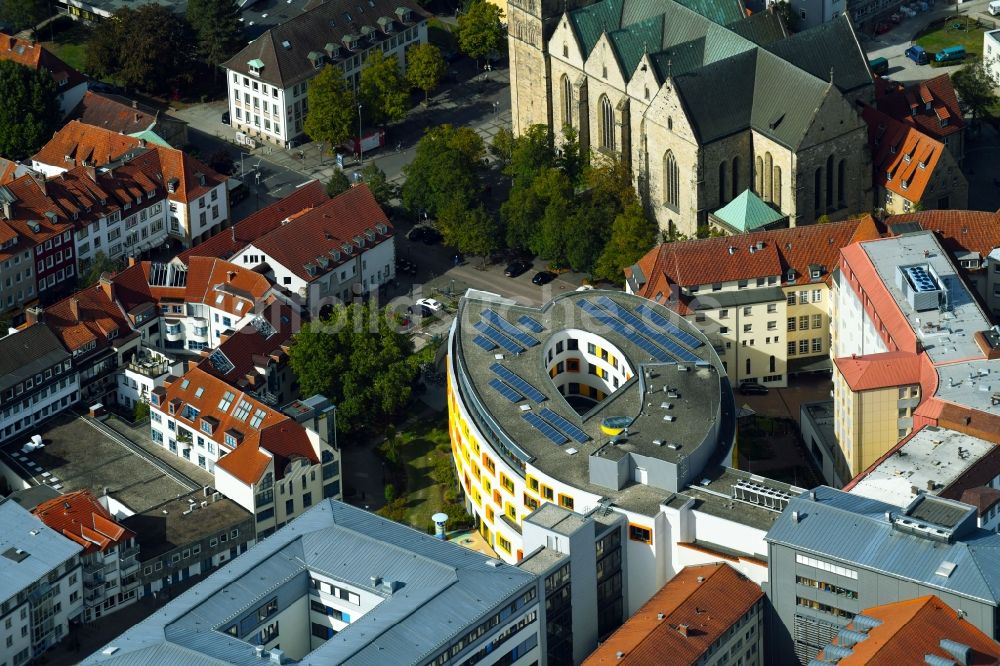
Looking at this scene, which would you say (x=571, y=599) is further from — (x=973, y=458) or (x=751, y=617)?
(x=973, y=458)

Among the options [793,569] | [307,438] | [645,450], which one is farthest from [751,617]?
[307,438]

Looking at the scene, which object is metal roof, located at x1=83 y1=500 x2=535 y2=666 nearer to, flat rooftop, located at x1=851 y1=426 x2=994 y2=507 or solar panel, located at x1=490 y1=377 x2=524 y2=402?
solar panel, located at x1=490 y1=377 x2=524 y2=402

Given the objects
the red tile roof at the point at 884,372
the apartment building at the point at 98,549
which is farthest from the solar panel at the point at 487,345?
the apartment building at the point at 98,549

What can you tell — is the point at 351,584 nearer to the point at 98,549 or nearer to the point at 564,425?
the point at 98,549

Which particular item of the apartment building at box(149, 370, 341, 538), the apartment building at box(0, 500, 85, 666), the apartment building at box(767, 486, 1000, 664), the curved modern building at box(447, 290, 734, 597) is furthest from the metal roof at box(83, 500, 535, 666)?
the apartment building at box(767, 486, 1000, 664)

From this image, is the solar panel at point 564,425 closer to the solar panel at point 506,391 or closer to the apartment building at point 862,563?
the solar panel at point 506,391

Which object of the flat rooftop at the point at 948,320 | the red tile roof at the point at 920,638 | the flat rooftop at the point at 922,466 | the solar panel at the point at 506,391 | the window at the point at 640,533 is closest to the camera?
the red tile roof at the point at 920,638
